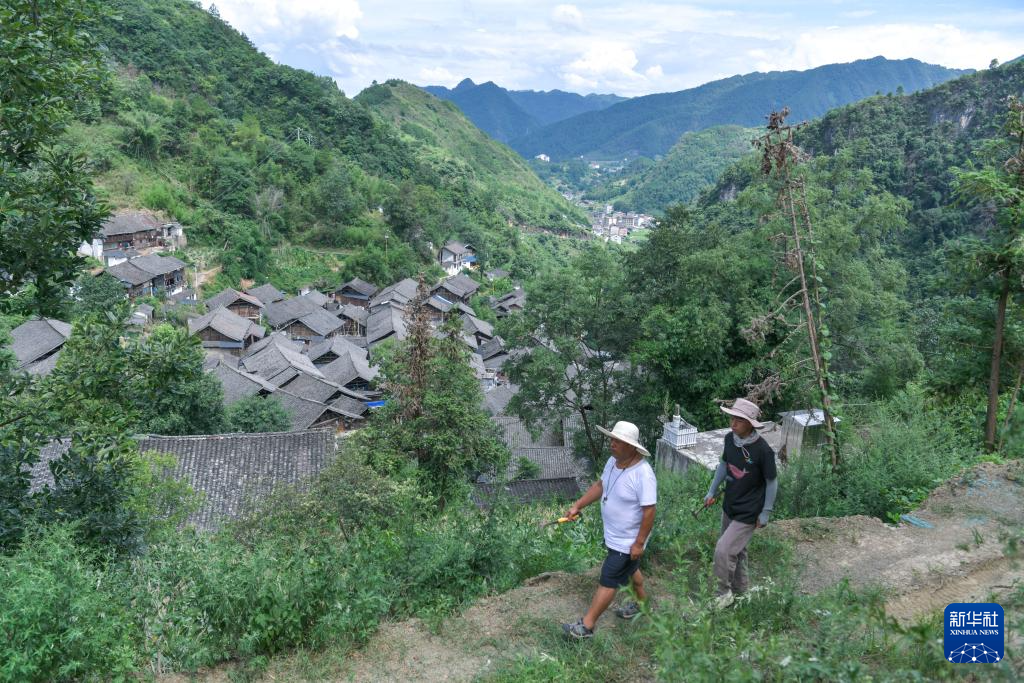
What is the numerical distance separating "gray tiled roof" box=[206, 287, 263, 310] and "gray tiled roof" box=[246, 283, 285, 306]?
67.9 inches

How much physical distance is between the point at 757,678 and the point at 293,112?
67558 mm

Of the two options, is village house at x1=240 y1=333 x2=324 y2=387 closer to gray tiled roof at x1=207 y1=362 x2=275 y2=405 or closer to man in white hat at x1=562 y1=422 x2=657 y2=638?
gray tiled roof at x1=207 y1=362 x2=275 y2=405

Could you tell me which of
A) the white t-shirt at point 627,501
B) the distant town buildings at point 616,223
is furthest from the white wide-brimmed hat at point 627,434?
the distant town buildings at point 616,223

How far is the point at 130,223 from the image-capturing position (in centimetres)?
3884

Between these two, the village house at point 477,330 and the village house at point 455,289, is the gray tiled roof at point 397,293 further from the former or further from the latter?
the village house at point 477,330

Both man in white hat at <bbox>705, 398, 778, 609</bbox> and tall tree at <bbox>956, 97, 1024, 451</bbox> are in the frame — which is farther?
tall tree at <bbox>956, 97, 1024, 451</bbox>

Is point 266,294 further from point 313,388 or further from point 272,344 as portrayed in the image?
point 313,388

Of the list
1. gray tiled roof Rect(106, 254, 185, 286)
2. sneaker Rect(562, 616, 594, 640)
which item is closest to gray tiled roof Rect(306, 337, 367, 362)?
gray tiled roof Rect(106, 254, 185, 286)

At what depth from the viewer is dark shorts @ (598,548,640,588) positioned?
366 cm

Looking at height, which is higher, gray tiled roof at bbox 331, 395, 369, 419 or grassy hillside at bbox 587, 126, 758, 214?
grassy hillside at bbox 587, 126, 758, 214

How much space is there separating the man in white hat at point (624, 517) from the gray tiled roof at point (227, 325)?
30.5m

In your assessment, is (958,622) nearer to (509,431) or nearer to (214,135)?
(509,431)

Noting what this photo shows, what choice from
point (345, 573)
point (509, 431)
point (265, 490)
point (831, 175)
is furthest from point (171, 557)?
point (509, 431)

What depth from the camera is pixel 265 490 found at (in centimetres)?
1252
